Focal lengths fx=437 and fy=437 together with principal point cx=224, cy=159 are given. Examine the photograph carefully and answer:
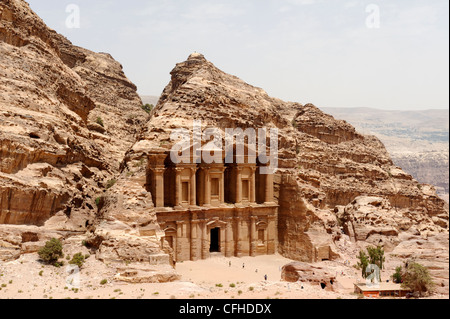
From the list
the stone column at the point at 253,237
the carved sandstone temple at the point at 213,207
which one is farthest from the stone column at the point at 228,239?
the stone column at the point at 253,237

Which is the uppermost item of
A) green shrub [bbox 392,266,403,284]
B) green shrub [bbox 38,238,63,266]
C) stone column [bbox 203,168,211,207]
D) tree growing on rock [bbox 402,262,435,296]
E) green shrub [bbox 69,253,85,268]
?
stone column [bbox 203,168,211,207]

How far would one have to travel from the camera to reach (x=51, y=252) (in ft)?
87.9

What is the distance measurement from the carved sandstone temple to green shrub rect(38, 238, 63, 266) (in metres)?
9.18

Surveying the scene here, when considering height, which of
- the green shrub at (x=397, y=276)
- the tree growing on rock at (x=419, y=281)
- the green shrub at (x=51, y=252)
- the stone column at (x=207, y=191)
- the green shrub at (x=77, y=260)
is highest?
the stone column at (x=207, y=191)

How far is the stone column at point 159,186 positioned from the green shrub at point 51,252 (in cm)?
933

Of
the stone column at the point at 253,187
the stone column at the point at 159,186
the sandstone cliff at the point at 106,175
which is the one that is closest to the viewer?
the sandstone cliff at the point at 106,175

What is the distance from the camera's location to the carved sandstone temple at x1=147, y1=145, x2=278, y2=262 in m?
35.9

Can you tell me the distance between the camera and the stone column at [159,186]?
35.1m

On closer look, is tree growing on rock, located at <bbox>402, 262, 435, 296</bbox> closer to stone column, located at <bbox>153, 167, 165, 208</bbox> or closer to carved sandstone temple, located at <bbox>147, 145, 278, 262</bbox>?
carved sandstone temple, located at <bbox>147, 145, 278, 262</bbox>

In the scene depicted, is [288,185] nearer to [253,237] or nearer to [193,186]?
[253,237]

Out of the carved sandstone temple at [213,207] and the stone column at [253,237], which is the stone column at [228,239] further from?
the stone column at [253,237]

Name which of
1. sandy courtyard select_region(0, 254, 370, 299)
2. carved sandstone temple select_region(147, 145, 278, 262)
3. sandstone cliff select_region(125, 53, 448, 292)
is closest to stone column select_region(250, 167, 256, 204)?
carved sandstone temple select_region(147, 145, 278, 262)

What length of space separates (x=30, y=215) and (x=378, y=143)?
70.4 meters
